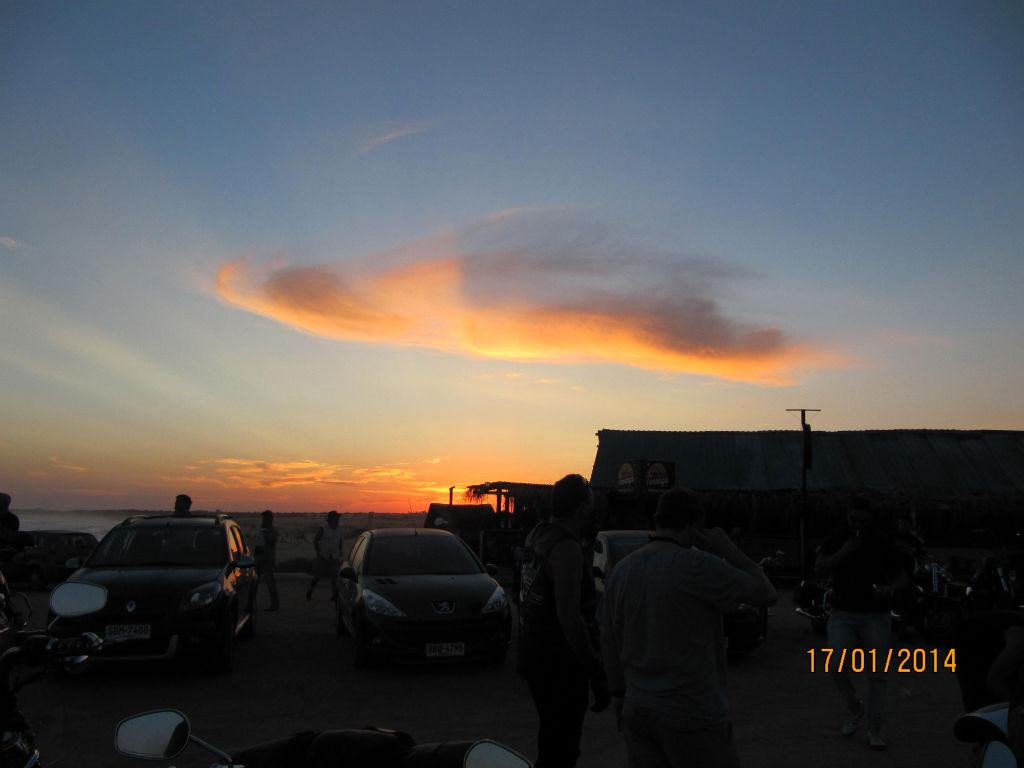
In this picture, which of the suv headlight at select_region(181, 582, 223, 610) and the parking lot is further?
the suv headlight at select_region(181, 582, 223, 610)

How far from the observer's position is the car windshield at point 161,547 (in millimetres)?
9648

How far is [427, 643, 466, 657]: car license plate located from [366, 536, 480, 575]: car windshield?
1.23 m

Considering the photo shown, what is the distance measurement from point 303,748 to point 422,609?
7310 millimetres

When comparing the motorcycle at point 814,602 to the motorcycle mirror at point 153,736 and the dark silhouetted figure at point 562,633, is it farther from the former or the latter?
the motorcycle mirror at point 153,736

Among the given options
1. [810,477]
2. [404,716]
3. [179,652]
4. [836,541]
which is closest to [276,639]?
[179,652]

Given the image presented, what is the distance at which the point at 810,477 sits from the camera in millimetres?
30719

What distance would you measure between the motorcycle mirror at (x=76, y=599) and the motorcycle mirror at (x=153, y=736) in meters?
1.29

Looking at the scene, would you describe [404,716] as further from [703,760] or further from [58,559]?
[58,559]

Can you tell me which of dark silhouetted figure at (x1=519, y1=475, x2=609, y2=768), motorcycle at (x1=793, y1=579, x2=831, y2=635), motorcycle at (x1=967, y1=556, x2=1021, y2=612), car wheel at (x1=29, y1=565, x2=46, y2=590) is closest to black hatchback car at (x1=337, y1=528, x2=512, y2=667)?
dark silhouetted figure at (x1=519, y1=475, x2=609, y2=768)

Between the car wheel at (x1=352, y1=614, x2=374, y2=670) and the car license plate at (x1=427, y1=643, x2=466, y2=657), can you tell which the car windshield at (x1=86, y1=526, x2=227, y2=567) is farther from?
the car license plate at (x1=427, y1=643, x2=466, y2=657)

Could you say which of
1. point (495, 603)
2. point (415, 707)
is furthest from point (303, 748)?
point (495, 603)

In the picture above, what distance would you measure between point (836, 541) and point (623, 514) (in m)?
19.7

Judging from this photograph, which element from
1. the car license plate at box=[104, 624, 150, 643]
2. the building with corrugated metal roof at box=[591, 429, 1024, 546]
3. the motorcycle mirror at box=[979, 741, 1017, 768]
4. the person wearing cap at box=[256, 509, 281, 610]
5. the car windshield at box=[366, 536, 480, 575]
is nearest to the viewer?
the motorcycle mirror at box=[979, 741, 1017, 768]
